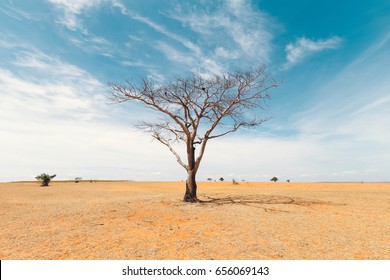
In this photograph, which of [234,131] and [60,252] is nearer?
[60,252]

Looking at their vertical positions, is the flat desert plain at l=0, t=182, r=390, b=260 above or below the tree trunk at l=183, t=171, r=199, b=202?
below

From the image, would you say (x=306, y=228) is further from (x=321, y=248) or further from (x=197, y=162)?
(x=197, y=162)

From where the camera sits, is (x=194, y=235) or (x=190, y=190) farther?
(x=190, y=190)

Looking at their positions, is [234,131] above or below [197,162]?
above

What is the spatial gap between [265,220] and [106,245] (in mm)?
6529

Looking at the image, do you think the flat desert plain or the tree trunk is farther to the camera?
the tree trunk

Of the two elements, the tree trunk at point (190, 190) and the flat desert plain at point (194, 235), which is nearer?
the flat desert plain at point (194, 235)

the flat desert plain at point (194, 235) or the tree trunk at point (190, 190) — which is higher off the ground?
the tree trunk at point (190, 190)

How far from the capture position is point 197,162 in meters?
17.4

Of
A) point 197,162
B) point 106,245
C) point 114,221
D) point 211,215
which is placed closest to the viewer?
point 106,245

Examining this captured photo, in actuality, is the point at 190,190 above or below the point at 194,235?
above
